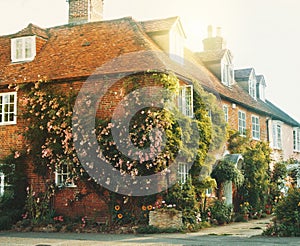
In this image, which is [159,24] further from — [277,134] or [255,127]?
[277,134]

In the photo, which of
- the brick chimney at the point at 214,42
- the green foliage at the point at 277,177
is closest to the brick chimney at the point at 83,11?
the brick chimney at the point at 214,42

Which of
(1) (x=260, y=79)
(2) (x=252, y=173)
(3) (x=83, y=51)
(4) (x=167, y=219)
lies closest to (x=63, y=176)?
(4) (x=167, y=219)

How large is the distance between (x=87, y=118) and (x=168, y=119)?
342 centimetres

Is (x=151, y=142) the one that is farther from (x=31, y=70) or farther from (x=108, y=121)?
(x=31, y=70)

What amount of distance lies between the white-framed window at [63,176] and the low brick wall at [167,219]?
4.15 m

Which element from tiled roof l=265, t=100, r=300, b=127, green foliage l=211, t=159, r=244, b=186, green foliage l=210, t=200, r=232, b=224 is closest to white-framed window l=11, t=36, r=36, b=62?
green foliage l=211, t=159, r=244, b=186

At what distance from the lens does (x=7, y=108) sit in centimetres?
2462

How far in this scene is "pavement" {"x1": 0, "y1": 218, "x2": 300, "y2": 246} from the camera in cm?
1608

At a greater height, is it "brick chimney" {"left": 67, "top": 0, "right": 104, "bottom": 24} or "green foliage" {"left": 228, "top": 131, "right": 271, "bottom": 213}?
"brick chimney" {"left": 67, "top": 0, "right": 104, "bottom": 24}

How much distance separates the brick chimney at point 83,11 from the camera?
2898 centimetres

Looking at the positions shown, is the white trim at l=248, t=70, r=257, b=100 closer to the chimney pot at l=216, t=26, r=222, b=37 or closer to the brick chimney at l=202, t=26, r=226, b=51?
the brick chimney at l=202, t=26, r=226, b=51

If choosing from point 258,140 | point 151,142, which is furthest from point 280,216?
point 258,140

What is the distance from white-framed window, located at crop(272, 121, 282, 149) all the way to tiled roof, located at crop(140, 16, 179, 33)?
42.5ft

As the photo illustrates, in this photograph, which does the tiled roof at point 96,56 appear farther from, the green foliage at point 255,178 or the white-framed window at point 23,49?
the green foliage at point 255,178
